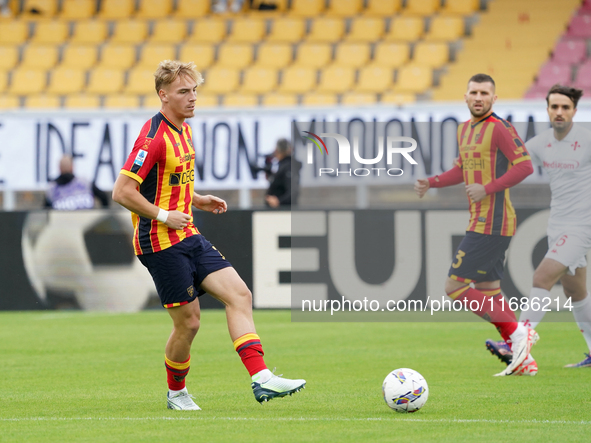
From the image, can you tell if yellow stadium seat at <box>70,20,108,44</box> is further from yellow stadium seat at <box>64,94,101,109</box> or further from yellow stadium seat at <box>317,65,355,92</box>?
Answer: yellow stadium seat at <box>317,65,355,92</box>

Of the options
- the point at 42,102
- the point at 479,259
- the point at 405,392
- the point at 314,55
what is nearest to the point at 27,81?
the point at 42,102

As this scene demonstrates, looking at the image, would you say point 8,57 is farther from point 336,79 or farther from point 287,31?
point 336,79

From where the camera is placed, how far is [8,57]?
20.4 meters

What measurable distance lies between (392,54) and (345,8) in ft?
8.12

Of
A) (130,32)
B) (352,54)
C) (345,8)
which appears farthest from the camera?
(130,32)

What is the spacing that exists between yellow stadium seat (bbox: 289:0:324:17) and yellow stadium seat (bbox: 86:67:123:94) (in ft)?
13.4

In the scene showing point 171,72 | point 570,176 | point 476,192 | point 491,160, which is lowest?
point 476,192

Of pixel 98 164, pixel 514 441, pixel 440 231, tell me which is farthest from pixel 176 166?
pixel 98 164

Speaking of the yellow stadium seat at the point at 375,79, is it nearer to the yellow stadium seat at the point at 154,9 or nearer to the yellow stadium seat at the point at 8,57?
the yellow stadium seat at the point at 154,9

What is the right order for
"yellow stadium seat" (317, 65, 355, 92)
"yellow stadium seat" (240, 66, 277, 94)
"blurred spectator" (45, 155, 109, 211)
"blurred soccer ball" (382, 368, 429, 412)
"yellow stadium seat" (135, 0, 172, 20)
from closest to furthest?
1. "blurred soccer ball" (382, 368, 429, 412)
2. "blurred spectator" (45, 155, 109, 211)
3. "yellow stadium seat" (317, 65, 355, 92)
4. "yellow stadium seat" (240, 66, 277, 94)
5. "yellow stadium seat" (135, 0, 172, 20)

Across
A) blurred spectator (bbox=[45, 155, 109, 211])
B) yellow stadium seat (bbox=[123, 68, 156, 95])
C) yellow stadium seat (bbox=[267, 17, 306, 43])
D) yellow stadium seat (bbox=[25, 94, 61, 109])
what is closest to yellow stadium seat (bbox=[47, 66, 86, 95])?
yellow stadium seat (bbox=[25, 94, 61, 109])

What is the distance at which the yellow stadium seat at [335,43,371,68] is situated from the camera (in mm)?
18625

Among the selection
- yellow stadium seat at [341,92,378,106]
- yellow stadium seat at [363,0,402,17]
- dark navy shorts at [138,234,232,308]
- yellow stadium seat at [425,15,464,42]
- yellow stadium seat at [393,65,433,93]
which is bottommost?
dark navy shorts at [138,234,232,308]

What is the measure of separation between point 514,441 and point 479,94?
3607mm
